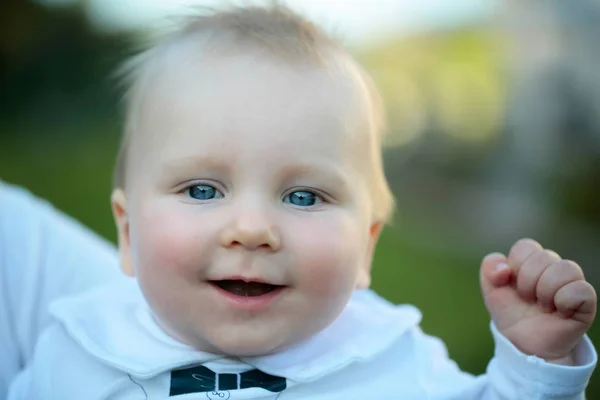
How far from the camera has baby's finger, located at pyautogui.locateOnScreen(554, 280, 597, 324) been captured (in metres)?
0.89

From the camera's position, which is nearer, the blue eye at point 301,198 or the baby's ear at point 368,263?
the blue eye at point 301,198

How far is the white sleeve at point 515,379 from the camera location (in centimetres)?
92

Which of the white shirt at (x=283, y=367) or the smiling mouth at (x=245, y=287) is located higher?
the smiling mouth at (x=245, y=287)

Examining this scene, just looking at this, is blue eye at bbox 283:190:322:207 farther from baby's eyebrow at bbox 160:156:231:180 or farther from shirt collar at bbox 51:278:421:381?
shirt collar at bbox 51:278:421:381

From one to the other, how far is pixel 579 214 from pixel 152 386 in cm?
277

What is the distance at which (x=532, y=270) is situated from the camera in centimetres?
95

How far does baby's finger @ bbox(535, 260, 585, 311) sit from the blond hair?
295 millimetres

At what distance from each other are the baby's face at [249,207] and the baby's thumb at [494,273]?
0.20 m

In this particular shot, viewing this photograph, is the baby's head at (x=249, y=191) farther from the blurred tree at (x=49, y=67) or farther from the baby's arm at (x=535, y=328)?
the blurred tree at (x=49, y=67)

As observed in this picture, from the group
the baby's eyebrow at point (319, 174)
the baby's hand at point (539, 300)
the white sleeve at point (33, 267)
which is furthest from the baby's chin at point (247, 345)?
the white sleeve at point (33, 267)

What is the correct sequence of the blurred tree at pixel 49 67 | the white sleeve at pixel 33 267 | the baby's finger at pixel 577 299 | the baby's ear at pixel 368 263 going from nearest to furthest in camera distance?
the baby's finger at pixel 577 299
the baby's ear at pixel 368 263
the white sleeve at pixel 33 267
the blurred tree at pixel 49 67

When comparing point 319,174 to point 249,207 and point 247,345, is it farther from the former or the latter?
point 247,345

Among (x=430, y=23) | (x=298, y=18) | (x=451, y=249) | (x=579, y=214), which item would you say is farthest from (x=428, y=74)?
(x=298, y=18)

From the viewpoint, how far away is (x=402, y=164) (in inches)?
186
